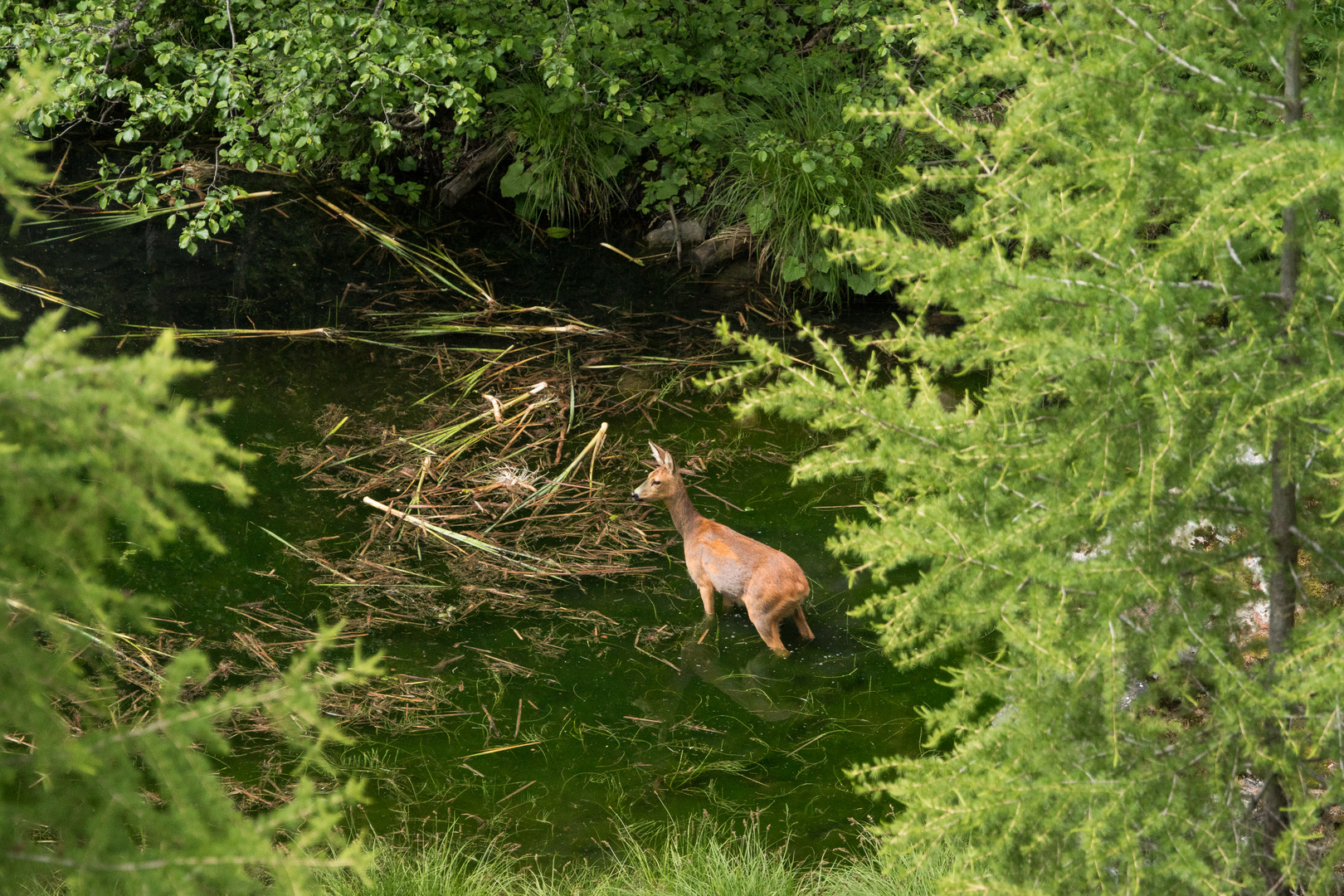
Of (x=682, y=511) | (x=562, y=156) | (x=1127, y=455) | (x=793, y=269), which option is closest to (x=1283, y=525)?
(x=1127, y=455)

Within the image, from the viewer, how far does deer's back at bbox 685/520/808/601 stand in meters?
4.63

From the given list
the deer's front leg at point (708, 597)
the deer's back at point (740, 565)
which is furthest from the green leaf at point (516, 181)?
the deer's front leg at point (708, 597)

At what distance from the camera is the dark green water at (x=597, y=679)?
4020 mm

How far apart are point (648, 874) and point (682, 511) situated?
1.78m

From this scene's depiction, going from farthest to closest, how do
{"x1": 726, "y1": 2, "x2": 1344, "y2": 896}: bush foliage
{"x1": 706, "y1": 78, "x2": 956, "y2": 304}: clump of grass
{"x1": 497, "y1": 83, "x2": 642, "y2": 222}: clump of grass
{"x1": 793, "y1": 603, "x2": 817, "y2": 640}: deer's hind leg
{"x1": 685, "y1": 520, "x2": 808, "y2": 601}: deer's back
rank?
{"x1": 497, "y1": 83, "x2": 642, "y2": 222}: clump of grass
{"x1": 706, "y1": 78, "x2": 956, "y2": 304}: clump of grass
{"x1": 793, "y1": 603, "x2": 817, "y2": 640}: deer's hind leg
{"x1": 685, "y1": 520, "x2": 808, "y2": 601}: deer's back
{"x1": 726, "y1": 2, "x2": 1344, "y2": 896}: bush foliage

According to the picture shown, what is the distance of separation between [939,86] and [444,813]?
2.72 meters

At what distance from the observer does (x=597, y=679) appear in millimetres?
4566

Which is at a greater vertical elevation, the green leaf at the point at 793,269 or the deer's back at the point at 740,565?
the green leaf at the point at 793,269

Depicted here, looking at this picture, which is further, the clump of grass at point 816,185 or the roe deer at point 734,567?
the clump of grass at point 816,185

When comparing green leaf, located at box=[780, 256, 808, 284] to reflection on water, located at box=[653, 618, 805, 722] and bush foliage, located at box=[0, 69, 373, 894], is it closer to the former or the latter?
reflection on water, located at box=[653, 618, 805, 722]

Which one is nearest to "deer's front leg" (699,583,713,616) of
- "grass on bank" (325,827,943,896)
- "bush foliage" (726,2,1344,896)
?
"grass on bank" (325,827,943,896)

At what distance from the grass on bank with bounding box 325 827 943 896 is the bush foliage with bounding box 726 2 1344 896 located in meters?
0.89

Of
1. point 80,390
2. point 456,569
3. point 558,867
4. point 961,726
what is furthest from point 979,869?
point 456,569

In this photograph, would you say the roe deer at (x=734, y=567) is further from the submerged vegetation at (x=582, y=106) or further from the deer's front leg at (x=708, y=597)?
the submerged vegetation at (x=582, y=106)
